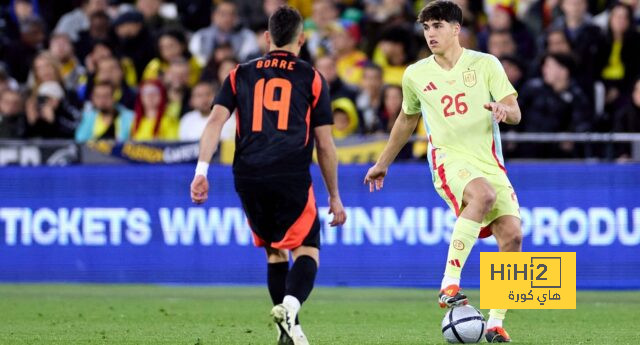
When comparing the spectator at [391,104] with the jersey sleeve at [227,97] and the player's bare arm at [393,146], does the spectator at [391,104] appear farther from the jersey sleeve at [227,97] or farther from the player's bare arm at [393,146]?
the jersey sleeve at [227,97]

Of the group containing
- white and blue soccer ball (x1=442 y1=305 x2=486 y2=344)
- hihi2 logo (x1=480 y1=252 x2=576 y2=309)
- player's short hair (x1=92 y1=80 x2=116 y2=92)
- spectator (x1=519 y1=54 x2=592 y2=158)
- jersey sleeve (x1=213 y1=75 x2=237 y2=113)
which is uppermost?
jersey sleeve (x1=213 y1=75 x2=237 y2=113)

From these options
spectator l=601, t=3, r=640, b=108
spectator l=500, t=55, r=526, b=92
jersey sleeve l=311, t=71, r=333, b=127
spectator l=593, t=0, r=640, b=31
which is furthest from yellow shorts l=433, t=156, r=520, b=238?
spectator l=593, t=0, r=640, b=31

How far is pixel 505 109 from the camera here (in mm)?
8695

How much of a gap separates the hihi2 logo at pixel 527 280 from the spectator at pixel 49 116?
10269 millimetres

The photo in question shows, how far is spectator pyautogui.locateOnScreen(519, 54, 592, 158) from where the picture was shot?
15773 millimetres

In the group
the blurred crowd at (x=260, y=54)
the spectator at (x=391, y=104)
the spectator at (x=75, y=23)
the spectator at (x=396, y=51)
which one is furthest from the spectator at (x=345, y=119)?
the spectator at (x=75, y=23)

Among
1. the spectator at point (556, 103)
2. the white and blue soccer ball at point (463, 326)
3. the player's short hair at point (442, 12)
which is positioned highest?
the player's short hair at point (442, 12)

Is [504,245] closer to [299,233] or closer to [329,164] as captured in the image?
[329,164]

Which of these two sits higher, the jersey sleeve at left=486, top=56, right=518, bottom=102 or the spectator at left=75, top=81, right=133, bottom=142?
the jersey sleeve at left=486, top=56, right=518, bottom=102

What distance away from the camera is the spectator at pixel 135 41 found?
65.9 ft

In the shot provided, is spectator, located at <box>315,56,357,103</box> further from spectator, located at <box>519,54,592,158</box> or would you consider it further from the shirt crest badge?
the shirt crest badge

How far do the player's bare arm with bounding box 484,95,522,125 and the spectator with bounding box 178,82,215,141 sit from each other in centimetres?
851

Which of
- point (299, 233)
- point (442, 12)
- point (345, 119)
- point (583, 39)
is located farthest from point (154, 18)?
point (299, 233)

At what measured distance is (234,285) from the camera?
51.9ft
